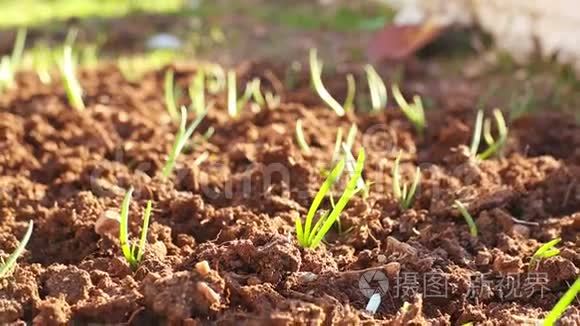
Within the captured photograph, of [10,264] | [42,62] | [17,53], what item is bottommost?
[10,264]

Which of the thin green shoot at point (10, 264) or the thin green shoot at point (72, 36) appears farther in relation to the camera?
the thin green shoot at point (72, 36)

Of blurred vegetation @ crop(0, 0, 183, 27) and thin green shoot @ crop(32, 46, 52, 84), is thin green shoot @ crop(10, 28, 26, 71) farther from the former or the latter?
blurred vegetation @ crop(0, 0, 183, 27)

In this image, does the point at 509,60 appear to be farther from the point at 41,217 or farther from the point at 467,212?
the point at 41,217

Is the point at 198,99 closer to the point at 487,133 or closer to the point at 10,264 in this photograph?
the point at 487,133

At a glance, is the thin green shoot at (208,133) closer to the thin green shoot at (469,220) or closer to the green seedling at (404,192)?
the green seedling at (404,192)

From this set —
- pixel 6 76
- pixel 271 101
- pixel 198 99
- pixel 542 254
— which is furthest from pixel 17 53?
→ pixel 542 254

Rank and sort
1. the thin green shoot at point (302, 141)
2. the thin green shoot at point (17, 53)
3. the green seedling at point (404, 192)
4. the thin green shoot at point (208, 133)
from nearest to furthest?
1. the green seedling at point (404, 192)
2. the thin green shoot at point (302, 141)
3. the thin green shoot at point (208, 133)
4. the thin green shoot at point (17, 53)

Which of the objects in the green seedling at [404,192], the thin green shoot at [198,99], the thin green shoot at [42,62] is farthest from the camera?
the thin green shoot at [42,62]

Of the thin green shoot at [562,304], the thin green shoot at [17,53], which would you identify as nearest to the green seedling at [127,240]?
the thin green shoot at [562,304]

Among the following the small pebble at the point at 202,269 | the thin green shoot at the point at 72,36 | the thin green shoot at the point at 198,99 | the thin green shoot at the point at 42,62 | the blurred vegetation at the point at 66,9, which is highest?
the blurred vegetation at the point at 66,9
